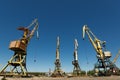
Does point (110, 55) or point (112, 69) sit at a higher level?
point (110, 55)

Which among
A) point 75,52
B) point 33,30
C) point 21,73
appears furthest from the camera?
point 75,52

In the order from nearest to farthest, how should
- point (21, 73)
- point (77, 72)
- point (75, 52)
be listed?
point (21, 73) → point (77, 72) → point (75, 52)

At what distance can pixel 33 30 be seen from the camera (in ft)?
294

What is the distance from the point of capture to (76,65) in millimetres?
106000

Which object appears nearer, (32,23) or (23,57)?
(23,57)

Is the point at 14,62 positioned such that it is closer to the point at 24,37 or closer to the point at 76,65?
the point at 24,37

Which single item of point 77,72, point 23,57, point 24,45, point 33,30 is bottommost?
point 77,72

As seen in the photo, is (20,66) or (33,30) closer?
(20,66)

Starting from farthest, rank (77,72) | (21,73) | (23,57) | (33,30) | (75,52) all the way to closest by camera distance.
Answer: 1. (75,52)
2. (77,72)
3. (33,30)
4. (23,57)
5. (21,73)

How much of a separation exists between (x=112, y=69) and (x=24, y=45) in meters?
51.1

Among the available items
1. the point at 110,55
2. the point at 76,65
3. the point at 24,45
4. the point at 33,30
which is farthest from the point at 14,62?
the point at 110,55

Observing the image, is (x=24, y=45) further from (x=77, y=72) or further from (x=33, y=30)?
(x=77, y=72)

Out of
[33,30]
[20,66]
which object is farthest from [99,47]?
[20,66]

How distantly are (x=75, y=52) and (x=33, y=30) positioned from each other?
3529 centimetres
